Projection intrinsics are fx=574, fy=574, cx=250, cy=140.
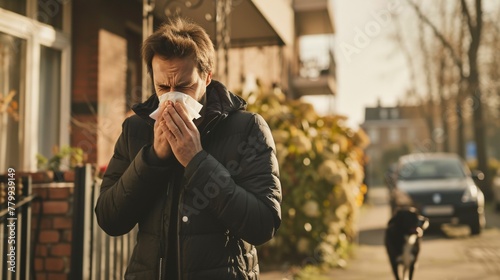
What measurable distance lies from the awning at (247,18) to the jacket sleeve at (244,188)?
5.22 metres

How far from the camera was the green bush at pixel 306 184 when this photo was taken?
24.7 ft

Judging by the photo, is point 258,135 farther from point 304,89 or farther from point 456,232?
point 304,89

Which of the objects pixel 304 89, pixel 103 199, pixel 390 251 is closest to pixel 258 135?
pixel 103 199

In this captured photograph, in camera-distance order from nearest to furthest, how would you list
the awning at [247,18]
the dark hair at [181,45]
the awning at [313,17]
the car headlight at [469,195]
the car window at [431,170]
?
the dark hair at [181,45] → the awning at [247,18] → the car headlight at [469,195] → the car window at [431,170] → the awning at [313,17]

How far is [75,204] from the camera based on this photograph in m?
3.91

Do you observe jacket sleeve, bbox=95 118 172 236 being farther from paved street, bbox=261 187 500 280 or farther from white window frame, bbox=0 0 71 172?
paved street, bbox=261 187 500 280

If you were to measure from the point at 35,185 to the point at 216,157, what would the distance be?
9.57ft

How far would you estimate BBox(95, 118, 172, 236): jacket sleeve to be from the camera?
2045mm

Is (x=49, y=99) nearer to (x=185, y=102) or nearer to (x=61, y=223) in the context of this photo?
(x=61, y=223)

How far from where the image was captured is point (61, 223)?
15.0 feet

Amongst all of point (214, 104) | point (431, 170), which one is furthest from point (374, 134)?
point (214, 104)

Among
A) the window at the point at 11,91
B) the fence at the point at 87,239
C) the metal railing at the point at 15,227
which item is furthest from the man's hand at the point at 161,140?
the window at the point at 11,91

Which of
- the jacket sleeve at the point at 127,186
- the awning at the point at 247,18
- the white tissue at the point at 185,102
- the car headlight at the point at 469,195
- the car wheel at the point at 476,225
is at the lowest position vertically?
the car wheel at the point at 476,225

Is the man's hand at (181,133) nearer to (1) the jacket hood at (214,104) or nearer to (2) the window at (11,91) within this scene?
(1) the jacket hood at (214,104)
